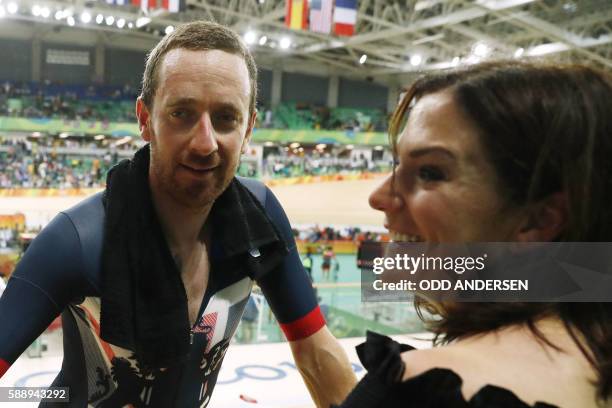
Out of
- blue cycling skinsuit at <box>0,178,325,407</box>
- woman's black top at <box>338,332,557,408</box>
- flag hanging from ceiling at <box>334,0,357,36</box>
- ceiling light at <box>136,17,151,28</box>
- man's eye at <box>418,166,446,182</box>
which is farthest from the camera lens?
ceiling light at <box>136,17,151,28</box>

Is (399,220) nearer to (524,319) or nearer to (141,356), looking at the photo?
(524,319)

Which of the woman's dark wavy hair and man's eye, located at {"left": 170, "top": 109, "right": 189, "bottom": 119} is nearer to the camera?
the woman's dark wavy hair

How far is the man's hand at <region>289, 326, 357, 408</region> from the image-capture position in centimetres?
126

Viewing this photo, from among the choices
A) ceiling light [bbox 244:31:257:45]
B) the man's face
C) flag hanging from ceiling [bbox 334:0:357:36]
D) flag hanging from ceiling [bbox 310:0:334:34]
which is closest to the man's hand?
the man's face

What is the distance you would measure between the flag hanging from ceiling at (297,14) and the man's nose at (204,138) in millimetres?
6089

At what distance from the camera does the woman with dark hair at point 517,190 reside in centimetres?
49

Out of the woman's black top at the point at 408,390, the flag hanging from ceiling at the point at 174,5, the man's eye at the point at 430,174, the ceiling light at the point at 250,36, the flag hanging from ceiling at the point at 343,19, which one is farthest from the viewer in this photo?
the ceiling light at the point at 250,36

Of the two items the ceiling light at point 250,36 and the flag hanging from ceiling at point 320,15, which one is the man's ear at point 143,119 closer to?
the flag hanging from ceiling at point 320,15

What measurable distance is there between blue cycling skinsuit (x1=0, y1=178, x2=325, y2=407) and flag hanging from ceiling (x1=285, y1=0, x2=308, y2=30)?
5.80 meters

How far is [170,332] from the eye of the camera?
3.23 ft

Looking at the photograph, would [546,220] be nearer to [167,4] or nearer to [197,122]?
[197,122]

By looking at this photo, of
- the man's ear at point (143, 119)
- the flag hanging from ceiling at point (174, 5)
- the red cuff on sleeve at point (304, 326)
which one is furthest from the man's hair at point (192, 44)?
the flag hanging from ceiling at point (174, 5)

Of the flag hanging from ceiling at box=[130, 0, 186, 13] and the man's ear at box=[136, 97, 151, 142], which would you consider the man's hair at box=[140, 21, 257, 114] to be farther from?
the flag hanging from ceiling at box=[130, 0, 186, 13]

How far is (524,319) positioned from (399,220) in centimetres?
15
